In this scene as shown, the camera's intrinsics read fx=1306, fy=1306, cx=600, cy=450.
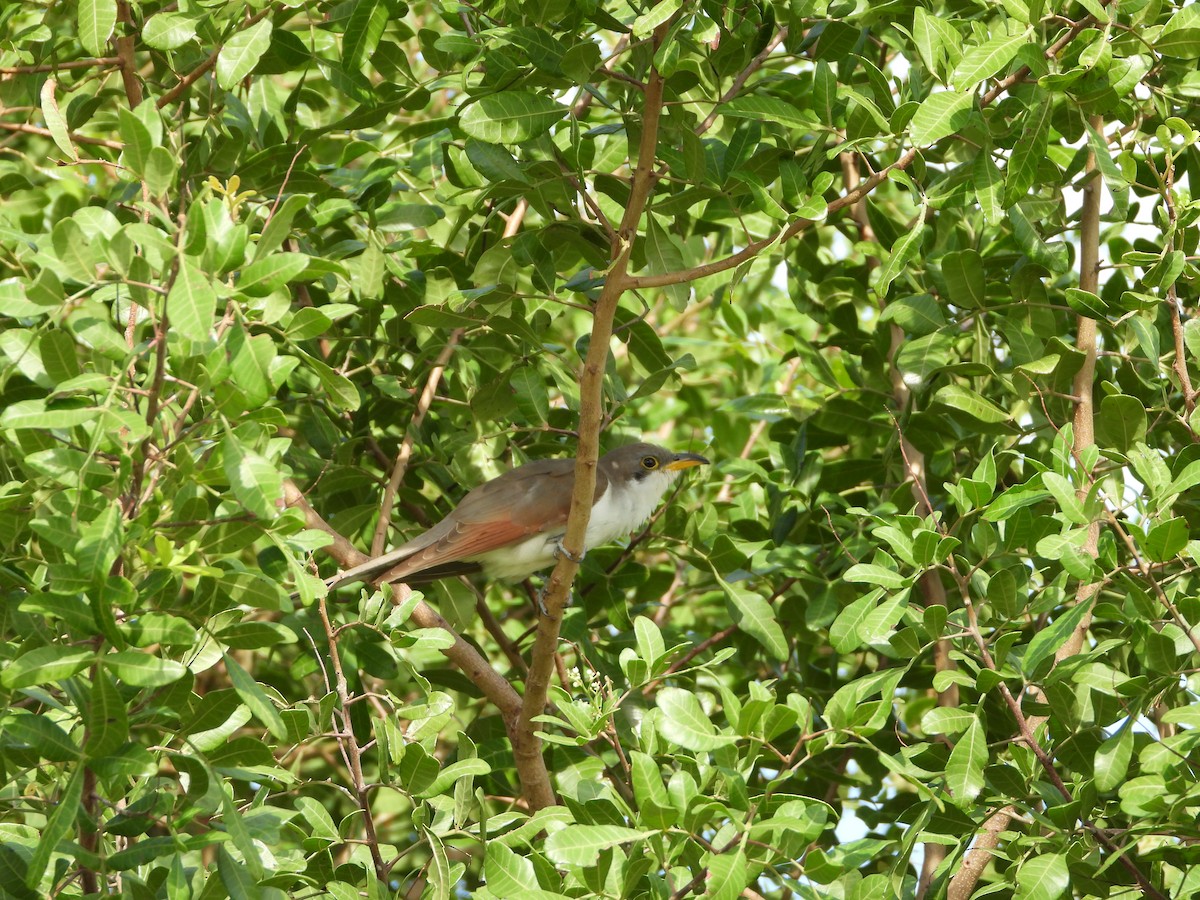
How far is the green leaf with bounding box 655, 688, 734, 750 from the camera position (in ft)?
10.3

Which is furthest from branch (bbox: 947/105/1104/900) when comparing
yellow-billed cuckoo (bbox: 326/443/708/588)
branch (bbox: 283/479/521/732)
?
yellow-billed cuckoo (bbox: 326/443/708/588)

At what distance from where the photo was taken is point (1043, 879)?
333 cm

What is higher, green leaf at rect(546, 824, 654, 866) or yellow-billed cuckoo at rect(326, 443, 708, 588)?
green leaf at rect(546, 824, 654, 866)

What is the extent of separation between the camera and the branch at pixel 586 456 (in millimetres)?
3654

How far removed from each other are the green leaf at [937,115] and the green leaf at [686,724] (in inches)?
61.4

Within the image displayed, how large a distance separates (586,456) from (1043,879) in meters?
1.71

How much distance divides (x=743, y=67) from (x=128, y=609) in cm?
247

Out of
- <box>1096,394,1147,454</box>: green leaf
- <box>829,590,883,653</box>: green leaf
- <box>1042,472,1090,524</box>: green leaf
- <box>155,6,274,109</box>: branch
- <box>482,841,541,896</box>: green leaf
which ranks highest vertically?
<box>155,6,274,109</box>: branch

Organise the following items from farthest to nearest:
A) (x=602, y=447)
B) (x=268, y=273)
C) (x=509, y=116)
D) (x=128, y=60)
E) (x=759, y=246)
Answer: (x=602, y=447) → (x=128, y=60) → (x=509, y=116) → (x=759, y=246) → (x=268, y=273)

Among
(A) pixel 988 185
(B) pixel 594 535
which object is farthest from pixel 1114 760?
(B) pixel 594 535

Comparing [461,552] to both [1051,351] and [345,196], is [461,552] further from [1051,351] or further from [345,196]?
[1051,351]

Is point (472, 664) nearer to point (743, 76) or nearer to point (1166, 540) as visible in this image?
point (743, 76)

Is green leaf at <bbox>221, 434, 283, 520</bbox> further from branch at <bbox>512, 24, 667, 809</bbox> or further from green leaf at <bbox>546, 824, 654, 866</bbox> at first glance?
branch at <bbox>512, 24, 667, 809</bbox>

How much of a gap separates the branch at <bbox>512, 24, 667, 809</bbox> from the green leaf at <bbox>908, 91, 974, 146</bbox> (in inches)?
28.0
